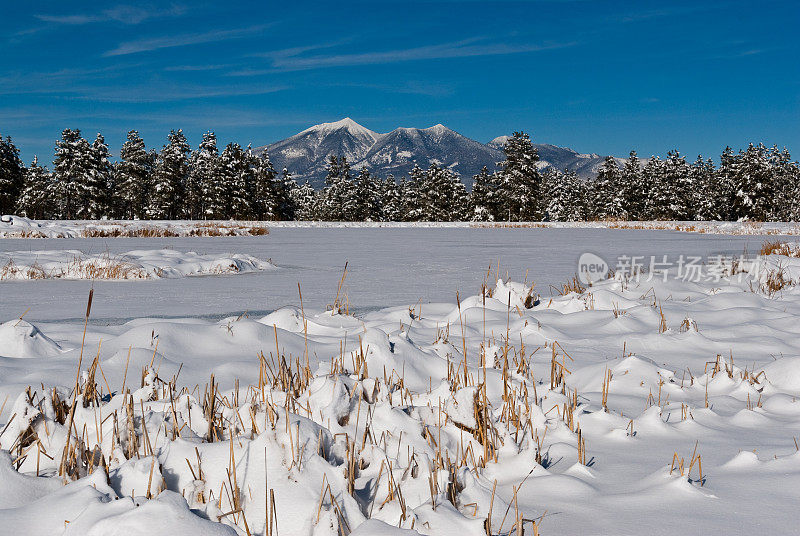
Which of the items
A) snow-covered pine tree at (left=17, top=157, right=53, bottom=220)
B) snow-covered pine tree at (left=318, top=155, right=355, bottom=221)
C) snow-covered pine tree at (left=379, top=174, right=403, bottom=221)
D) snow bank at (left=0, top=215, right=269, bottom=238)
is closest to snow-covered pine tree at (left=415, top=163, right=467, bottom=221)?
snow-covered pine tree at (left=379, top=174, right=403, bottom=221)

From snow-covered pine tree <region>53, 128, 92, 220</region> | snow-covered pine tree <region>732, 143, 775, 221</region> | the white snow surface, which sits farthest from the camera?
snow-covered pine tree <region>732, 143, 775, 221</region>

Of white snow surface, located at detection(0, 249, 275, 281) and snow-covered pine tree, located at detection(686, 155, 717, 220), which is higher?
snow-covered pine tree, located at detection(686, 155, 717, 220)

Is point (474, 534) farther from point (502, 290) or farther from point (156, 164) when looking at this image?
point (156, 164)

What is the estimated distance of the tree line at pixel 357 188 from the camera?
62656 mm

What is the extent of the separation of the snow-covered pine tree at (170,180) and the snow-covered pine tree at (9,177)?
1393 cm

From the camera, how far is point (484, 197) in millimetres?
73062

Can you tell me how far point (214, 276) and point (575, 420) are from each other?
8.31 m

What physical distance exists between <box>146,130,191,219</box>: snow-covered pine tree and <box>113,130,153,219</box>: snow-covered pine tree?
1609 millimetres

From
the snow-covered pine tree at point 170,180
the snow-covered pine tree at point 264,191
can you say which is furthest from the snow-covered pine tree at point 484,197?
the snow-covered pine tree at point 170,180

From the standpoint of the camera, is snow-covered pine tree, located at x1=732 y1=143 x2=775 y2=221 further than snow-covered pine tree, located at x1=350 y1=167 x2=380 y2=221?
No

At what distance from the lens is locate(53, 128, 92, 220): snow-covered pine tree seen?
59.6m

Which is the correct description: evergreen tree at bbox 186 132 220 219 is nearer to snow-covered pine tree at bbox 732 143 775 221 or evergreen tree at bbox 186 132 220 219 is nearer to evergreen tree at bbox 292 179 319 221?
evergreen tree at bbox 292 179 319 221

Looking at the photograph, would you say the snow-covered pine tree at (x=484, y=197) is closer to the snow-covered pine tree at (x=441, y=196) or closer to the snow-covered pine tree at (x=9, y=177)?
the snow-covered pine tree at (x=441, y=196)

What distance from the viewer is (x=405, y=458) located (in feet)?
7.35
